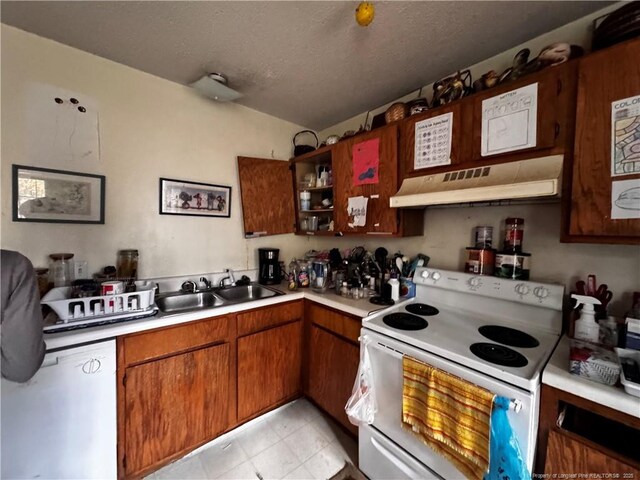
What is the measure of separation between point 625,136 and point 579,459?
1116mm

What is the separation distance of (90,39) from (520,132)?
2.32m

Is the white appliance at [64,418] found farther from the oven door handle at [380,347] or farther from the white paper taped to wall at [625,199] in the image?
the white paper taped to wall at [625,199]

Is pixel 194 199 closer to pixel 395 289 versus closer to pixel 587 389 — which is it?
pixel 395 289

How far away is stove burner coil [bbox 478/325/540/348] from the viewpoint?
3.45 ft

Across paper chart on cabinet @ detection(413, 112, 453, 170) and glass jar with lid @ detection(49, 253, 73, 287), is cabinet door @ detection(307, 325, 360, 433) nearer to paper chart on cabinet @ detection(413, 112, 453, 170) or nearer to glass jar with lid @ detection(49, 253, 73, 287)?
paper chart on cabinet @ detection(413, 112, 453, 170)

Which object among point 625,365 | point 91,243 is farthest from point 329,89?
point 625,365

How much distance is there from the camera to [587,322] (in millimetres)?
968

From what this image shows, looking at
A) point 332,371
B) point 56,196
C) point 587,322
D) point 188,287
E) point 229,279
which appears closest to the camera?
point 587,322

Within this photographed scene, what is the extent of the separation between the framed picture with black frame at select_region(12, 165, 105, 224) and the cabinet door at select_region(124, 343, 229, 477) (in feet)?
3.22

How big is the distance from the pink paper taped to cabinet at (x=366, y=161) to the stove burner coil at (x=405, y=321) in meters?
0.90

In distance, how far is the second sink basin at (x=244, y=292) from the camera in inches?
75.2

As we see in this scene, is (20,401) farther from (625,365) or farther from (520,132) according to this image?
(520,132)

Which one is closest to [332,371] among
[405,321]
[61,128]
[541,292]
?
[405,321]

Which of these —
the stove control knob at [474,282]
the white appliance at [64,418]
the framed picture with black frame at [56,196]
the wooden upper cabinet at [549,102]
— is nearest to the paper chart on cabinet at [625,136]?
the wooden upper cabinet at [549,102]
